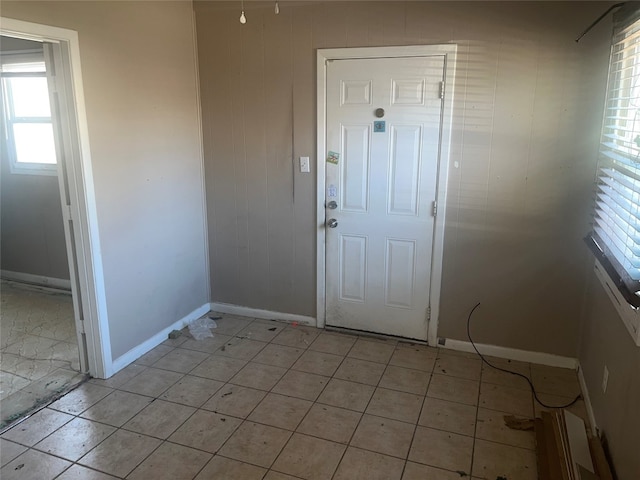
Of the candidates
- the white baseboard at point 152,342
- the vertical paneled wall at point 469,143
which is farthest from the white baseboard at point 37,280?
the vertical paneled wall at point 469,143

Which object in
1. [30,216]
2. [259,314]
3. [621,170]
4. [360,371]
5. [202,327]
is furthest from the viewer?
[30,216]

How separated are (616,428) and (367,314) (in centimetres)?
191

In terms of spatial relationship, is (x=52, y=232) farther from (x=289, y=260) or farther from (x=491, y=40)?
(x=491, y=40)

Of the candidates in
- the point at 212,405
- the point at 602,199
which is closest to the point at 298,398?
the point at 212,405

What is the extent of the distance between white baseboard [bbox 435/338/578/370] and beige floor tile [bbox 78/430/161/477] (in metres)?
2.17

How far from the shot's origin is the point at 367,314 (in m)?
3.79

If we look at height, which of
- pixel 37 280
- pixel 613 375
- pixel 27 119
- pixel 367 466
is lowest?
pixel 367 466

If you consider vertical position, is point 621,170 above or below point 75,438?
above

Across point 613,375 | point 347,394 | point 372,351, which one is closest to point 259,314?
point 372,351

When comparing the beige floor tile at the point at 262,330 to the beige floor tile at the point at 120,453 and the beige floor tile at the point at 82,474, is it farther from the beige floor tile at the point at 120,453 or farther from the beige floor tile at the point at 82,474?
the beige floor tile at the point at 82,474

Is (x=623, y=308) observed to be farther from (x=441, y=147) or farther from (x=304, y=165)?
(x=304, y=165)

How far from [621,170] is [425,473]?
5.92ft

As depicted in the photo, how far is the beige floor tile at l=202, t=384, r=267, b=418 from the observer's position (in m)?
2.83

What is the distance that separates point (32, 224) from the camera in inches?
185
